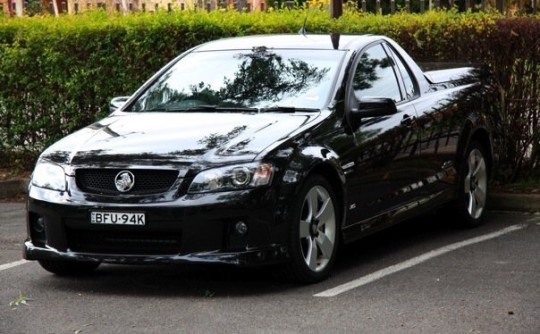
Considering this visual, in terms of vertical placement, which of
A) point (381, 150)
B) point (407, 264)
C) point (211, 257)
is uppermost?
point (381, 150)

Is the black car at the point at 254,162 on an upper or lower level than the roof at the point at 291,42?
lower

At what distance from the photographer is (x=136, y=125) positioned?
8086mm

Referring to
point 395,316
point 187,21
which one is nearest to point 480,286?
point 395,316

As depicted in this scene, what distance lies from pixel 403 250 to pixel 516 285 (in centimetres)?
157

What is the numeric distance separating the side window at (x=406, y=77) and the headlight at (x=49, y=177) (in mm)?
2982

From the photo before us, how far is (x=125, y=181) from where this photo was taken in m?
7.30

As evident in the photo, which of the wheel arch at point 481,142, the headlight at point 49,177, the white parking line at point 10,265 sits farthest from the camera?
the wheel arch at point 481,142

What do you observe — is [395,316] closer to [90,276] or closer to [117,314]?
[117,314]

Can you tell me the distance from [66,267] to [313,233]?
1.75m

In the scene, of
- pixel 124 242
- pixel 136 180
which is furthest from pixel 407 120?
pixel 124 242

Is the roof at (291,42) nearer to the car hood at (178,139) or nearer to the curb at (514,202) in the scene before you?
the car hood at (178,139)

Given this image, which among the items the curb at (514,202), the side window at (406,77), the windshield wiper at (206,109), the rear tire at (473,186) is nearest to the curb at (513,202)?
the curb at (514,202)

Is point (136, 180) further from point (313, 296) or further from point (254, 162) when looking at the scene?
point (313, 296)

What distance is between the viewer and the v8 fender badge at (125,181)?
23.9 feet
